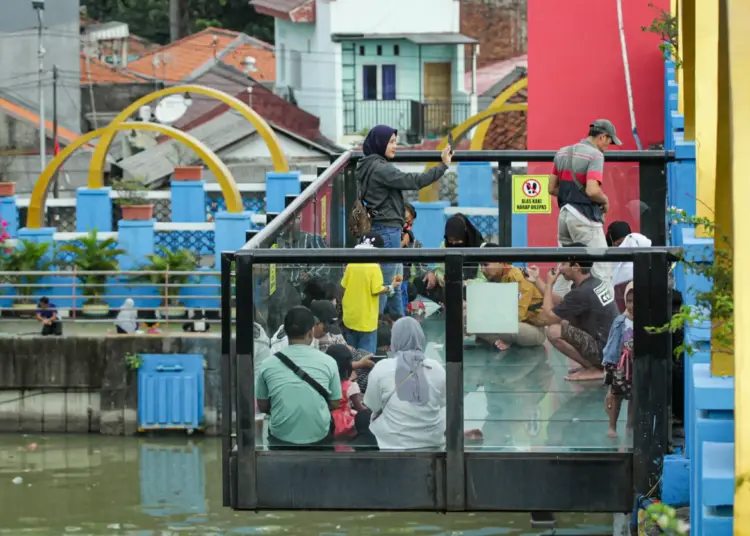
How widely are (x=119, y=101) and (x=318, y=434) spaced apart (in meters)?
36.5

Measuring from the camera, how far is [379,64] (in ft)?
143

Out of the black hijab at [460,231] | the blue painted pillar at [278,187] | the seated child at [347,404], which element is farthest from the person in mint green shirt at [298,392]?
the blue painted pillar at [278,187]

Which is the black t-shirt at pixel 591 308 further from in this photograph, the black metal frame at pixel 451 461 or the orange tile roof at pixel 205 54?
the orange tile roof at pixel 205 54

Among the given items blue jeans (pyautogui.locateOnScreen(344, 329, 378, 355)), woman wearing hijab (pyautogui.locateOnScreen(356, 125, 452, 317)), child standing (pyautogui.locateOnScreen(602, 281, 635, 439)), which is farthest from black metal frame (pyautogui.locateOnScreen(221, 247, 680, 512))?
woman wearing hijab (pyautogui.locateOnScreen(356, 125, 452, 317))

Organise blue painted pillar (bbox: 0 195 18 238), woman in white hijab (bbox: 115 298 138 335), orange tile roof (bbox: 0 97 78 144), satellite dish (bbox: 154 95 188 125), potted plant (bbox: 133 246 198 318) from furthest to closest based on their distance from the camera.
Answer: orange tile roof (bbox: 0 97 78 144)
satellite dish (bbox: 154 95 188 125)
blue painted pillar (bbox: 0 195 18 238)
potted plant (bbox: 133 246 198 318)
woman in white hijab (bbox: 115 298 138 335)

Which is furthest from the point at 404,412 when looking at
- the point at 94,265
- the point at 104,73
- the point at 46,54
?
the point at 104,73

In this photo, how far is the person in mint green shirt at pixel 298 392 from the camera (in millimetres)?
8523

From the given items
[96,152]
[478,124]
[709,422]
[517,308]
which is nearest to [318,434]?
[517,308]

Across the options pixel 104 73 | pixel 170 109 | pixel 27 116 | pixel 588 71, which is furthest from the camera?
pixel 104 73

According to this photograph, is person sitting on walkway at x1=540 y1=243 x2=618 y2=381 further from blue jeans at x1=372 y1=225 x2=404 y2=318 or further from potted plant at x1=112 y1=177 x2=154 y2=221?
potted plant at x1=112 y1=177 x2=154 y2=221

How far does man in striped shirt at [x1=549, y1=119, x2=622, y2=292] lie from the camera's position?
37.1ft

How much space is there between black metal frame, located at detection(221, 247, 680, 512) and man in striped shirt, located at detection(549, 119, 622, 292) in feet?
9.57

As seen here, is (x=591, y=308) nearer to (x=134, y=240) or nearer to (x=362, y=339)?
(x=362, y=339)

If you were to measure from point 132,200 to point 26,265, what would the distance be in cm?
257
